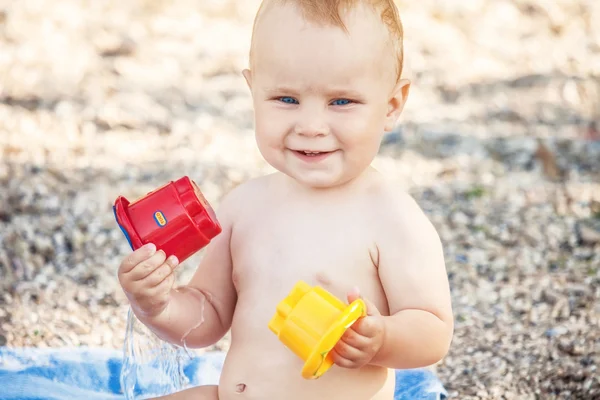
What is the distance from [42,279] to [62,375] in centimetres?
72

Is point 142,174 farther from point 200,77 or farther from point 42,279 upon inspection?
point 200,77

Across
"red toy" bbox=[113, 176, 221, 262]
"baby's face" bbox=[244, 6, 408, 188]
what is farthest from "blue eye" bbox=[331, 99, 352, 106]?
"red toy" bbox=[113, 176, 221, 262]

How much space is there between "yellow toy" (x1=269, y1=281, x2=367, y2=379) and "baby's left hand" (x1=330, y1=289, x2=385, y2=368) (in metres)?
0.02

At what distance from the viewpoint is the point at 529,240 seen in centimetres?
364

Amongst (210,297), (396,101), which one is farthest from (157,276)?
(396,101)

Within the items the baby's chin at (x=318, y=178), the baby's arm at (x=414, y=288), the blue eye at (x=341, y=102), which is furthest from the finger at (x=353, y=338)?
the blue eye at (x=341, y=102)

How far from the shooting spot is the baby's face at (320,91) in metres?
1.73

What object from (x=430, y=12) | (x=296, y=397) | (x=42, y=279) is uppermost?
(x=296, y=397)

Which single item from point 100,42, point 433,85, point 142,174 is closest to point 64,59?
point 100,42

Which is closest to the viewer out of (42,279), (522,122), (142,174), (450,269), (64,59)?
(42,279)

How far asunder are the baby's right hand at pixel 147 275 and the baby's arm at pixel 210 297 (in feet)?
0.49

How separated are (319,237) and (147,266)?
0.39 m

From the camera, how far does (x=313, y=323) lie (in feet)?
5.17

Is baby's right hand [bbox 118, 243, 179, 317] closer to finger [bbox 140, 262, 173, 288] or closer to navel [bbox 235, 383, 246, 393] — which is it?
finger [bbox 140, 262, 173, 288]
